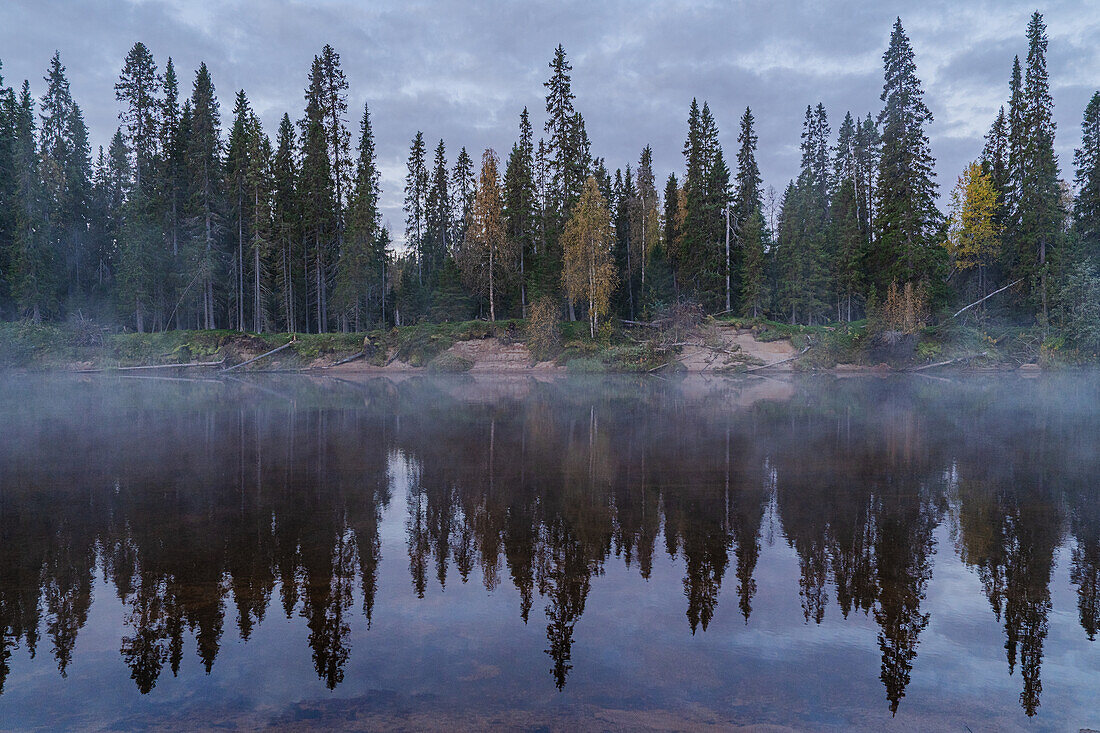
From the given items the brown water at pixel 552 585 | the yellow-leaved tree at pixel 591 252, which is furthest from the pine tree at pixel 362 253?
the brown water at pixel 552 585

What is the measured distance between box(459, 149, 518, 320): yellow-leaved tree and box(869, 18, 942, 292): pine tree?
97.8 ft

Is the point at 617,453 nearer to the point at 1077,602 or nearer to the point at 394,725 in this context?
the point at 1077,602

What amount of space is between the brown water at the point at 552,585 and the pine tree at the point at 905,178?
33.9 m

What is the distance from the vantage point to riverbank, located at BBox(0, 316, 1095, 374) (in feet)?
144

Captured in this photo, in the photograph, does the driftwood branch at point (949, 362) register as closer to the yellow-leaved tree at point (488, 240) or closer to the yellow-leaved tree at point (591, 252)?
the yellow-leaved tree at point (591, 252)

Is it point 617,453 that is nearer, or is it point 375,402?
point 617,453

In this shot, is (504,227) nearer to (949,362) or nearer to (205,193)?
(205,193)

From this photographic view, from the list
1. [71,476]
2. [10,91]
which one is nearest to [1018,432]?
[71,476]

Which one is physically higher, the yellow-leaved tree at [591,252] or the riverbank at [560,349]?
the yellow-leaved tree at [591,252]

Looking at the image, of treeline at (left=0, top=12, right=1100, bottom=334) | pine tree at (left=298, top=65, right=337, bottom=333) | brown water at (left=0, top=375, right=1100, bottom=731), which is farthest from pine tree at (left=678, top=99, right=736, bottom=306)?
brown water at (left=0, top=375, right=1100, bottom=731)

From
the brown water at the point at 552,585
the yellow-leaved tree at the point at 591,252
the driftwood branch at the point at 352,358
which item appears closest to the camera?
the brown water at the point at 552,585

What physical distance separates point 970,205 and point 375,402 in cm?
4990

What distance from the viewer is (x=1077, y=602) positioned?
6.90 m

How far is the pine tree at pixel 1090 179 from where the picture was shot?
153ft
